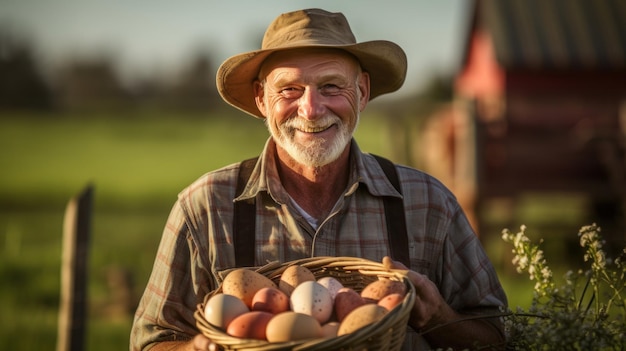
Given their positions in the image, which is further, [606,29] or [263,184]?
[606,29]

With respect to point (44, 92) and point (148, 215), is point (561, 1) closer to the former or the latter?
point (148, 215)

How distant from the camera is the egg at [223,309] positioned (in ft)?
8.03

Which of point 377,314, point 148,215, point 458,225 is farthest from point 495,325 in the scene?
point 148,215

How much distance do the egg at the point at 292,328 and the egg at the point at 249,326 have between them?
0.09ft

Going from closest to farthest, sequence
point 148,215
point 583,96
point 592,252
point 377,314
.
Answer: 1. point 377,314
2. point 592,252
3. point 583,96
4. point 148,215

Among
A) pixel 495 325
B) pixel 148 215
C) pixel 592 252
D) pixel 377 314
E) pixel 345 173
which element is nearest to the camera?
pixel 377 314

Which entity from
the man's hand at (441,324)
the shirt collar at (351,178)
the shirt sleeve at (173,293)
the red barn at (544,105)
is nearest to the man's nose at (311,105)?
the shirt collar at (351,178)

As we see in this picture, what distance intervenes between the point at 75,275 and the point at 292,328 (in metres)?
2.49

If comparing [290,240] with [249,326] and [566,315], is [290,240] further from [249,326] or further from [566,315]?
[566,315]

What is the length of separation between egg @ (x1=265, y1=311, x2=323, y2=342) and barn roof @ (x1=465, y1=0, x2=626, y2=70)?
36.5ft

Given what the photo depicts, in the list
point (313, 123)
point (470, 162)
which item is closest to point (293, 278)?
point (313, 123)

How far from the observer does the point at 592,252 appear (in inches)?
111

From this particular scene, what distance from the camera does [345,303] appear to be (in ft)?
8.22

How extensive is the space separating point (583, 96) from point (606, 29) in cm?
123
